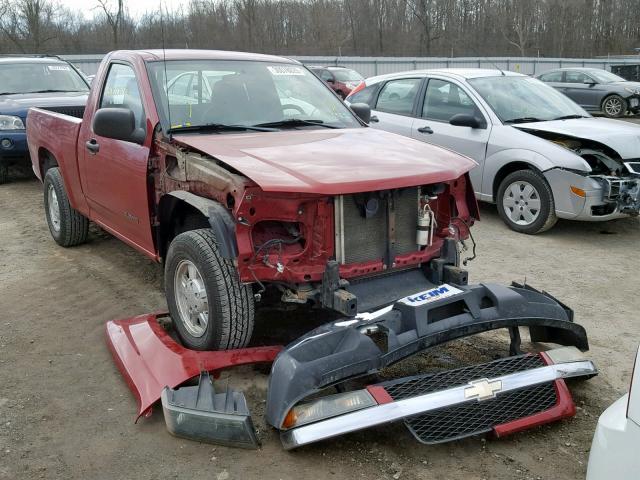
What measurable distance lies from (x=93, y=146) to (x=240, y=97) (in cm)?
136

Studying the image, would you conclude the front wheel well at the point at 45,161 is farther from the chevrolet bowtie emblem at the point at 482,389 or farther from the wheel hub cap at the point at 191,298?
the chevrolet bowtie emblem at the point at 482,389

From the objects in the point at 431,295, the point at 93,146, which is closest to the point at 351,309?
the point at 431,295

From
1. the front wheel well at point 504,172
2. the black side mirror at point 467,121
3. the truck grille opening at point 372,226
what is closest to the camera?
the truck grille opening at point 372,226

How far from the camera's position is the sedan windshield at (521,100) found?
24.5 feet

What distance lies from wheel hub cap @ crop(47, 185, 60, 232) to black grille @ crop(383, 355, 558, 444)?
4.66 metres

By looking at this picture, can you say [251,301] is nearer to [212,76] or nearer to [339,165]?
[339,165]

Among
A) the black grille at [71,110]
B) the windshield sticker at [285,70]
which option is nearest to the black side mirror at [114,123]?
the windshield sticker at [285,70]

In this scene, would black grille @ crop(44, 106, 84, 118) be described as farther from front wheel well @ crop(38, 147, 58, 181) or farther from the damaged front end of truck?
the damaged front end of truck

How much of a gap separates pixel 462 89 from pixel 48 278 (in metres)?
5.16

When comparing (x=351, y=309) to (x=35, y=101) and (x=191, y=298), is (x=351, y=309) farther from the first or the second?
(x=35, y=101)

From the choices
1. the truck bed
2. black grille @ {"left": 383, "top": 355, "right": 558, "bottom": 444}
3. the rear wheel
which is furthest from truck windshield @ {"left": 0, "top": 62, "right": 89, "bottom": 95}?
the rear wheel

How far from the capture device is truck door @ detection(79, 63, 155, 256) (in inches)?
175

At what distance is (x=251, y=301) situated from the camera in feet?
11.7

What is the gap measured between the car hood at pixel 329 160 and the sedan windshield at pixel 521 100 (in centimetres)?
356
